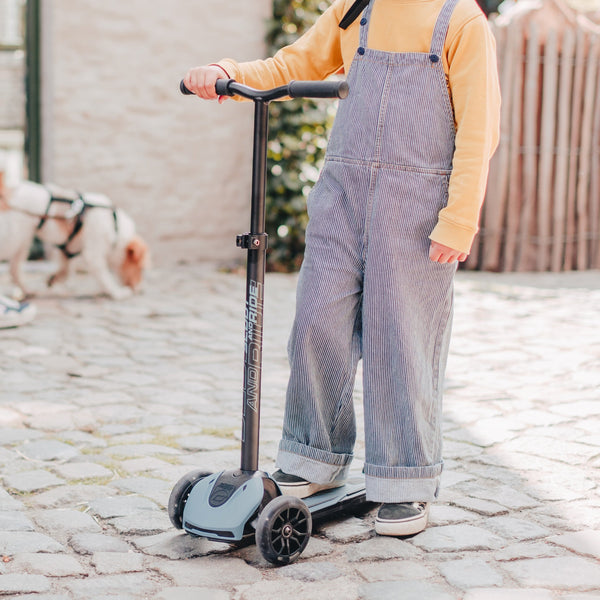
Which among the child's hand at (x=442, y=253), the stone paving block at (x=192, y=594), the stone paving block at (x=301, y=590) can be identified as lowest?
the stone paving block at (x=192, y=594)

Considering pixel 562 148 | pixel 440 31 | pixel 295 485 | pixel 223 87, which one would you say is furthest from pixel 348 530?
pixel 562 148

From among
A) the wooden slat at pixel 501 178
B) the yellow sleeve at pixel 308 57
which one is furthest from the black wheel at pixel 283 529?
the wooden slat at pixel 501 178

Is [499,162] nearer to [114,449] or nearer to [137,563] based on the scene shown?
[114,449]

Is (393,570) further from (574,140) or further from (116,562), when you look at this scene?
(574,140)

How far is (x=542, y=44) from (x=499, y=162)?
104 cm

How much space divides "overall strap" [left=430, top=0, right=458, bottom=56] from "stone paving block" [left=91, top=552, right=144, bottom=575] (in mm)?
1496

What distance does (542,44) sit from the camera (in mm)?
7773

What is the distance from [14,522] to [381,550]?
101 centimetres

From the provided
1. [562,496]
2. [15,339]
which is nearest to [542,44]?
[15,339]

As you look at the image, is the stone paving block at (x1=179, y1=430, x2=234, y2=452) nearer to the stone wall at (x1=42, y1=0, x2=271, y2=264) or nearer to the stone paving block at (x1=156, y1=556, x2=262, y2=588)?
the stone paving block at (x1=156, y1=556, x2=262, y2=588)

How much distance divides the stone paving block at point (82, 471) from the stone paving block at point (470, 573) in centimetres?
→ 119

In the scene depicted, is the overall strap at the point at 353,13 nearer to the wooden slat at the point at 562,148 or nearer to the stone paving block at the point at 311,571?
the stone paving block at the point at 311,571

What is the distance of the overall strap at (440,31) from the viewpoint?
2.40 metres

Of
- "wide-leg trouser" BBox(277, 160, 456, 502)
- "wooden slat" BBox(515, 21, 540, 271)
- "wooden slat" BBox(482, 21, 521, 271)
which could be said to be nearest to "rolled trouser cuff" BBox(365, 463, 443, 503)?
"wide-leg trouser" BBox(277, 160, 456, 502)
